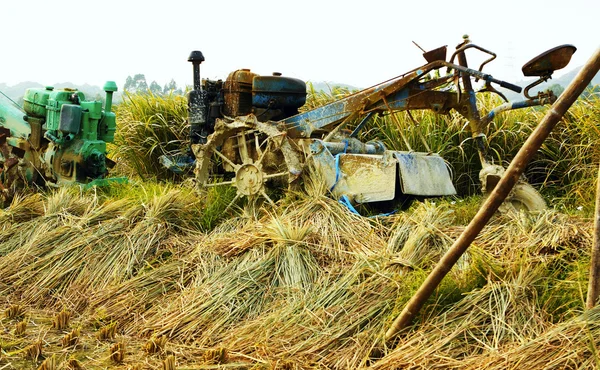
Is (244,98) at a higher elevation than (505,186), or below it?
higher

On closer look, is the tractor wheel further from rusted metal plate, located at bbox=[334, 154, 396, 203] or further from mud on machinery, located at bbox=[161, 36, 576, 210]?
rusted metal plate, located at bbox=[334, 154, 396, 203]

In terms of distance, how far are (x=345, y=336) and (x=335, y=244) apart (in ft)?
3.08

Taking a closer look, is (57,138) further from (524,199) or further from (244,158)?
(524,199)

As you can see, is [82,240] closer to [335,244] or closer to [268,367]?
[335,244]

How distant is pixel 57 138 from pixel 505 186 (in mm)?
4711

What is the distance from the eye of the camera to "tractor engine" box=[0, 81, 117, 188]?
6426mm

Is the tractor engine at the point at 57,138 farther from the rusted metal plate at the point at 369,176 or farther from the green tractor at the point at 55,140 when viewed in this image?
the rusted metal plate at the point at 369,176

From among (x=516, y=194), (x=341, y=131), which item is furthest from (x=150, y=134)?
(x=516, y=194)

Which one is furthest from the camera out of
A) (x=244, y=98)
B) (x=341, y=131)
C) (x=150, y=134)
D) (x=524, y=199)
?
(x=150, y=134)

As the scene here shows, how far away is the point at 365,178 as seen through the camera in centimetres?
513

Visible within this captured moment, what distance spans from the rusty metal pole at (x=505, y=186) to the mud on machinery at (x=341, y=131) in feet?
5.45

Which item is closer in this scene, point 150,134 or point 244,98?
point 244,98

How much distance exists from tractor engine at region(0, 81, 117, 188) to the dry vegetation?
1066 mm

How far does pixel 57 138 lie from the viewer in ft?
21.0
